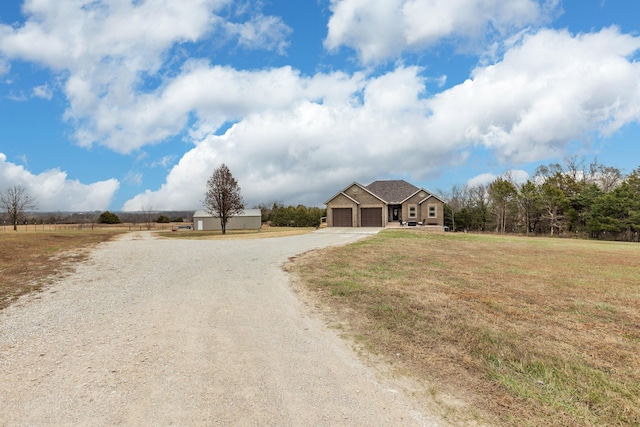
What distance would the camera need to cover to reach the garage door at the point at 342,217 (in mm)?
37781

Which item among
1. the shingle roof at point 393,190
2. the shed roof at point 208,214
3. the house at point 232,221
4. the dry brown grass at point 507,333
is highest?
the shingle roof at point 393,190

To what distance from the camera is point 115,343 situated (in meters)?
4.79

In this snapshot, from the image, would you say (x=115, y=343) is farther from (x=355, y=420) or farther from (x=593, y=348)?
(x=593, y=348)

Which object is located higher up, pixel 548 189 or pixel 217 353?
pixel 548 189

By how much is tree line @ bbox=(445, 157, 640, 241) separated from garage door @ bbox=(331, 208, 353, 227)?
16124 mm

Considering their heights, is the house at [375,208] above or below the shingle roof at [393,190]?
below

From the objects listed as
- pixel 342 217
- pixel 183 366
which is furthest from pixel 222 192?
pixel 183 366

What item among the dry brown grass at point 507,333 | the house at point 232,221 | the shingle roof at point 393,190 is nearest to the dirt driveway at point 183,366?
the dry brown grass at point 507,333

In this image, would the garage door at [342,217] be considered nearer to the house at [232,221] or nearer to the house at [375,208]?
the house at [375,208]

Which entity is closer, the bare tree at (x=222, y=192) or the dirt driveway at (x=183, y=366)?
the dirt driveway at (x=183, y=366)

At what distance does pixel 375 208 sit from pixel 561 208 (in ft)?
81.4

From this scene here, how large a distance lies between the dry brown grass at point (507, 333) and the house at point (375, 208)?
2598 cm

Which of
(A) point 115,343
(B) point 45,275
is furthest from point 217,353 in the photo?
(B) point 45,275

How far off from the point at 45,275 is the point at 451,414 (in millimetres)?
12054
